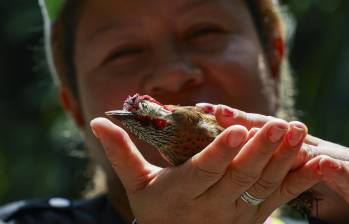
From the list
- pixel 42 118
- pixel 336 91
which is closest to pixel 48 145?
pixel 42 118

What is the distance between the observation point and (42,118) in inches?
195

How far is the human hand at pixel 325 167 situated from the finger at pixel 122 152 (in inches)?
10.1

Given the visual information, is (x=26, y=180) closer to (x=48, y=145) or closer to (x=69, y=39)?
(x=48, y=145)

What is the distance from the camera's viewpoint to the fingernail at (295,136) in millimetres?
1317

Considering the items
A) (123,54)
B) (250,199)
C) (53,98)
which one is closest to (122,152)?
(250,199)

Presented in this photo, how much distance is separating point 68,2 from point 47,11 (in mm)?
116

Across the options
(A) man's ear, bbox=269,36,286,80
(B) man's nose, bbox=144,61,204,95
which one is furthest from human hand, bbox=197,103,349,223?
(A) man's ear, bbox=269,36,286,80

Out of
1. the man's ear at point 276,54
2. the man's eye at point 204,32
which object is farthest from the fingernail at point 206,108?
the man's ear at point 276,54

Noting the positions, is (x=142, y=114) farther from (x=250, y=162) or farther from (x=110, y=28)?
(x=110, y=28)

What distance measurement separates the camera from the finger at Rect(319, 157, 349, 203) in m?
1.37

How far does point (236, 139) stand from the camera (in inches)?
51.0

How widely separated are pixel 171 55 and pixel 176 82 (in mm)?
172

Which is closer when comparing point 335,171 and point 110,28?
point 335,171

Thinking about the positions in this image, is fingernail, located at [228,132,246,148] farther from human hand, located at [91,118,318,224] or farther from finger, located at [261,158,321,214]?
finger, located at [261,158,321,214]
